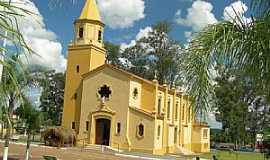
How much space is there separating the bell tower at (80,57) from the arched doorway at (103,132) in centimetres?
307

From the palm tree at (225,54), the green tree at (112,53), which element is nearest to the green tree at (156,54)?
the green tree at (112,53)

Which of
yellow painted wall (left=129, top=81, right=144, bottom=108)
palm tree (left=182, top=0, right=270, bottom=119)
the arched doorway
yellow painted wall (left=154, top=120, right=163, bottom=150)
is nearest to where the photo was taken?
palm tree (left=182, top=0, right=270, bottom=119)

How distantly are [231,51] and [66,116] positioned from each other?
43.8m

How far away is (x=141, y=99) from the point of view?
46.8 metres

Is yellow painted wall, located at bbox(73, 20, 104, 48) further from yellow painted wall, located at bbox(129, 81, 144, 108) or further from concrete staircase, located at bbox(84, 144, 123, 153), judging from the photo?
concrete staircase, located at bbox(84, 144, 123, 153)

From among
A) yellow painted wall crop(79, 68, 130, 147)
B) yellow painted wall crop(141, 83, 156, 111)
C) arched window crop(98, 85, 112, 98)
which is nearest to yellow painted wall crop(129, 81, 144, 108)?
yellow painted wall crop(141, 83, 156, 111)

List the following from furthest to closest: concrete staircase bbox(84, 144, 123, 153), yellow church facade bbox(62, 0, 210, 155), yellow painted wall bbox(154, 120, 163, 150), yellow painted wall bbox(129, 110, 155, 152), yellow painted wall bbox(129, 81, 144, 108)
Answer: yellow painted wall bbox(129, 81, 144, 108) < yellow church facade bbox(62, 0, 210, 155) < yellow painted wall bbox(154, 120, 163, 150) < yellow painted wall bbox(129, 110, 155, 152) < concrete staircase bbox(84, 144, 123, 153)

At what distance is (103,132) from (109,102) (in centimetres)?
311

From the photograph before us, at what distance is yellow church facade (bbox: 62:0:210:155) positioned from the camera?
1736 inches

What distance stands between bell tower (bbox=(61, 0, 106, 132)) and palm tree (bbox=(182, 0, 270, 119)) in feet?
138

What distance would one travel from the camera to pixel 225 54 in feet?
19.0

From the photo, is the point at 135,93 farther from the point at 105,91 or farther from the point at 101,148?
the point at 101,148

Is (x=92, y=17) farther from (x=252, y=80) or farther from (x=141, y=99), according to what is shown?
(x=252, y=80)

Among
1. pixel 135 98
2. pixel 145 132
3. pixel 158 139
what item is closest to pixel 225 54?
pixel 145 132
